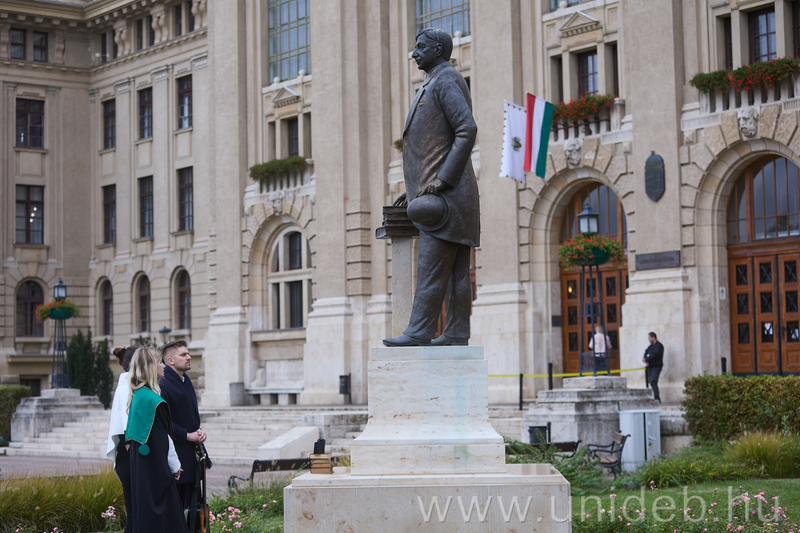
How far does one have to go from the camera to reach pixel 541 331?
28328 millimetres

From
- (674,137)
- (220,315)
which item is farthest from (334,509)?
(220,315)

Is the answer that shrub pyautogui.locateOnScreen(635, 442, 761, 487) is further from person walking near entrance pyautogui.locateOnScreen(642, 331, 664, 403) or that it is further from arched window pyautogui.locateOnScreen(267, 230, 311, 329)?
arched window pyautogui.locateOnScreen(267, 230, 311, 329)

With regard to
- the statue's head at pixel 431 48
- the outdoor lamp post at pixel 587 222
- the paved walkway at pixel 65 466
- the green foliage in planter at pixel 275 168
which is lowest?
the paved walkway at pixel 65 466

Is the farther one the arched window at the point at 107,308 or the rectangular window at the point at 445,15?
the arched window at the point at 107,308

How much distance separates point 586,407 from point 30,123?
33.7 metres

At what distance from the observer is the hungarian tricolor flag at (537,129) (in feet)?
87.0

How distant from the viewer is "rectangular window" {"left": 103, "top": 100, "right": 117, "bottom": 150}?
4616cm

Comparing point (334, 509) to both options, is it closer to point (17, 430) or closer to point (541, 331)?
point (541, 331)

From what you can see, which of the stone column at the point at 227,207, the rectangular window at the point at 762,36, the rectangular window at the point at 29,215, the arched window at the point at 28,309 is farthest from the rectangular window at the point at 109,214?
the rectangular window at the point at 762,36

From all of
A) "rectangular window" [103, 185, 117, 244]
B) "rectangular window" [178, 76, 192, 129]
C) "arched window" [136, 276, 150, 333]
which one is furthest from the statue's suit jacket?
"rectangular window" [103, 185, 117, 244]

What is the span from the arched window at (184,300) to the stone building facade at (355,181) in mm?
78

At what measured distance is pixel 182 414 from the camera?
9.66m

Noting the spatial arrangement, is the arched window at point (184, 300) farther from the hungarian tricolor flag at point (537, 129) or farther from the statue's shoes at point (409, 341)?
the statue's shoes at point (409, 341)

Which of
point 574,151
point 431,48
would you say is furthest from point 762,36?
point 431,48
